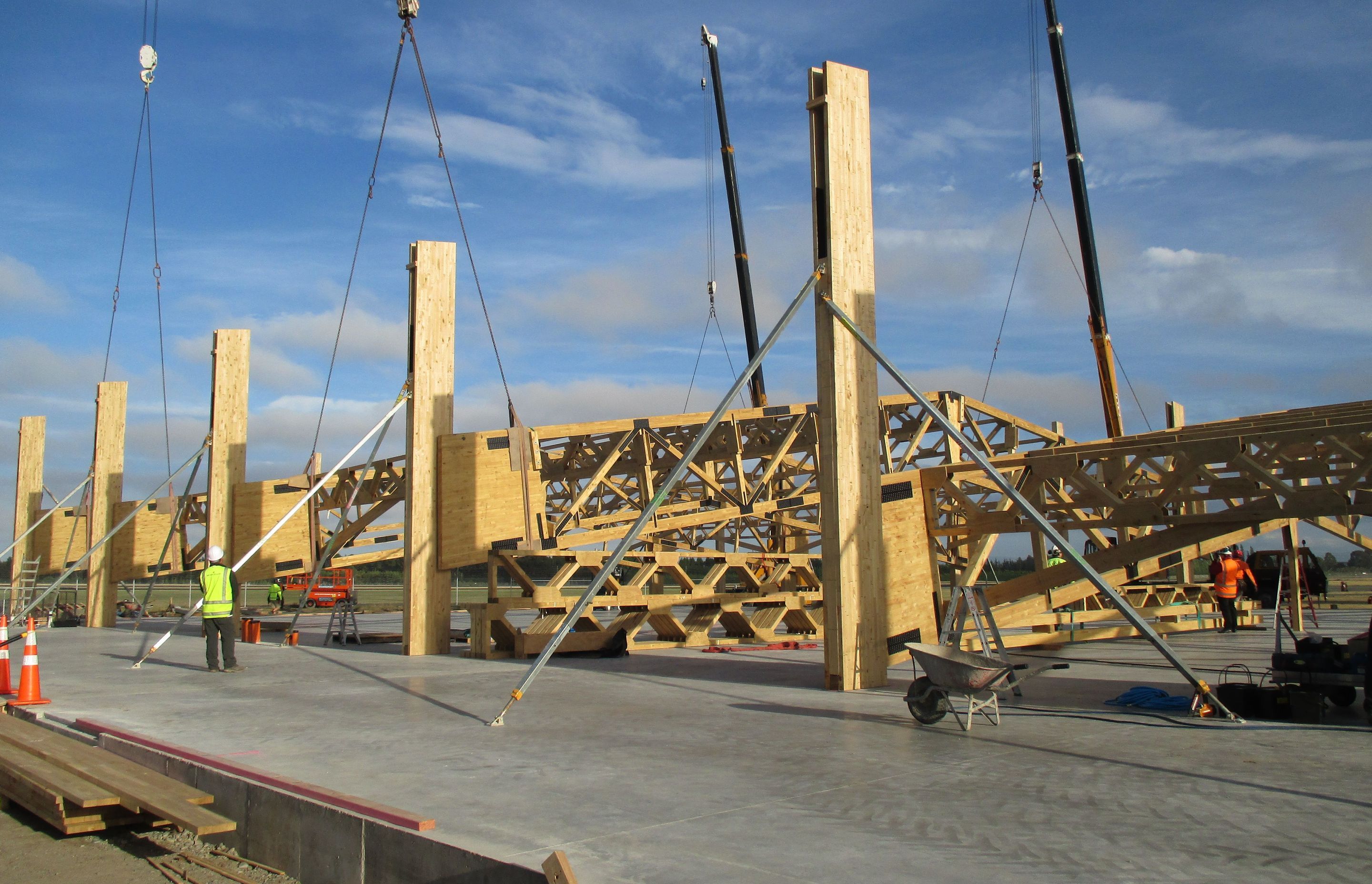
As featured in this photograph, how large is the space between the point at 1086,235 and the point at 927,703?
908 inches

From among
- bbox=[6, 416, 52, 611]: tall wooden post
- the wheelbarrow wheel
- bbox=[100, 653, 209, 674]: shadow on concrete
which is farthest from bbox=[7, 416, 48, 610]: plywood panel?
the wheelbarrow wheel

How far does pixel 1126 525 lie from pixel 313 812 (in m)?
10.8

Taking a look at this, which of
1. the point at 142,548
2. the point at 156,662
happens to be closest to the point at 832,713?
the point at 156,662

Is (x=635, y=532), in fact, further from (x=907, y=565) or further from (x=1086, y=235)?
(x=1086, y=235)

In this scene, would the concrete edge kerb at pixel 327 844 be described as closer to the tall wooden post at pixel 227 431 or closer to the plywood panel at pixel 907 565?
the plywood panel at pixel 907 565

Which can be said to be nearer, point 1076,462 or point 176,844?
point 176,844

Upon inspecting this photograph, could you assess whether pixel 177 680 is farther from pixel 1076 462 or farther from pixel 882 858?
pixel 1076 462

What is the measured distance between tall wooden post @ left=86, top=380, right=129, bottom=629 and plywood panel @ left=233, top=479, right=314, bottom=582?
256 inches

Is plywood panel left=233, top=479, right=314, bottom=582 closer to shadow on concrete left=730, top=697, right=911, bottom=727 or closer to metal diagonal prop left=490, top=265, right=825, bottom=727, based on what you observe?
metal diagonal prop left=490, top=265, right=825, bottom=727

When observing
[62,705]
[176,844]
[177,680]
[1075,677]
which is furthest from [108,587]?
[1075,677]

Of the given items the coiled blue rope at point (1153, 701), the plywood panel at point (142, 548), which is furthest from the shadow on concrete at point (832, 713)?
the plywood panel at point (142, 548)

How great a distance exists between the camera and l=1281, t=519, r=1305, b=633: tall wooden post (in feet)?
67.9

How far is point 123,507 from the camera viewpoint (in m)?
25.8

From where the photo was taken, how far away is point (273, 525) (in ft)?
71.9
